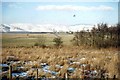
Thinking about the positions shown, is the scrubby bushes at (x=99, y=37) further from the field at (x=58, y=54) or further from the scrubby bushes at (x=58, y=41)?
the scrubby bushes at (x=58, y=41)

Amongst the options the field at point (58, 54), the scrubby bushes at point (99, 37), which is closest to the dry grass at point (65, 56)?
the field at point (58, 54)

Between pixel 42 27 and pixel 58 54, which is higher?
pixel 42 27

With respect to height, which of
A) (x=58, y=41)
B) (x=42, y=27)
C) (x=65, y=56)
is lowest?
(x=65, y=56)

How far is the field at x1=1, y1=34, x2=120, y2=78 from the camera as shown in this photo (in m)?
4.49

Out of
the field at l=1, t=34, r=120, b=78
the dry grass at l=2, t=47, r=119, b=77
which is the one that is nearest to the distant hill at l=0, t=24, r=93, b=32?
the field at l=1, t=34, r=120, b=78

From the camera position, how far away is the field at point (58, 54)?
4.49 meters

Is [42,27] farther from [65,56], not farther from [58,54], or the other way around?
[65,56]

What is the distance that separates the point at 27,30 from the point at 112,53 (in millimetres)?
1588

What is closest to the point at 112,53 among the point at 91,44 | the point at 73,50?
the point at 91,44

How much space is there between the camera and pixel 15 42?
15.1ft

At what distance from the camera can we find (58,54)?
15.0 feet

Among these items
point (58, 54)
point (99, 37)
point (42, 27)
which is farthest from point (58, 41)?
point (99, 37)

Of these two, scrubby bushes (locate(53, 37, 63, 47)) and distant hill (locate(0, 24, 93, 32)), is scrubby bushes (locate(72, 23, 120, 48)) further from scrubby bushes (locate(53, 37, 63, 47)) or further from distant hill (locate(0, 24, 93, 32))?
scrubby bushes (locate(53, 37, 63, 47))

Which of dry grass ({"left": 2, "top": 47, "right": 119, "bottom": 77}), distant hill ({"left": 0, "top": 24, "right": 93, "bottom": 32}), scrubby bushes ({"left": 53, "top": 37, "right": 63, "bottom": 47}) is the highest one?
distant hill ({"left": 0, "top": 24, "right": 93, "bottom": 32})
